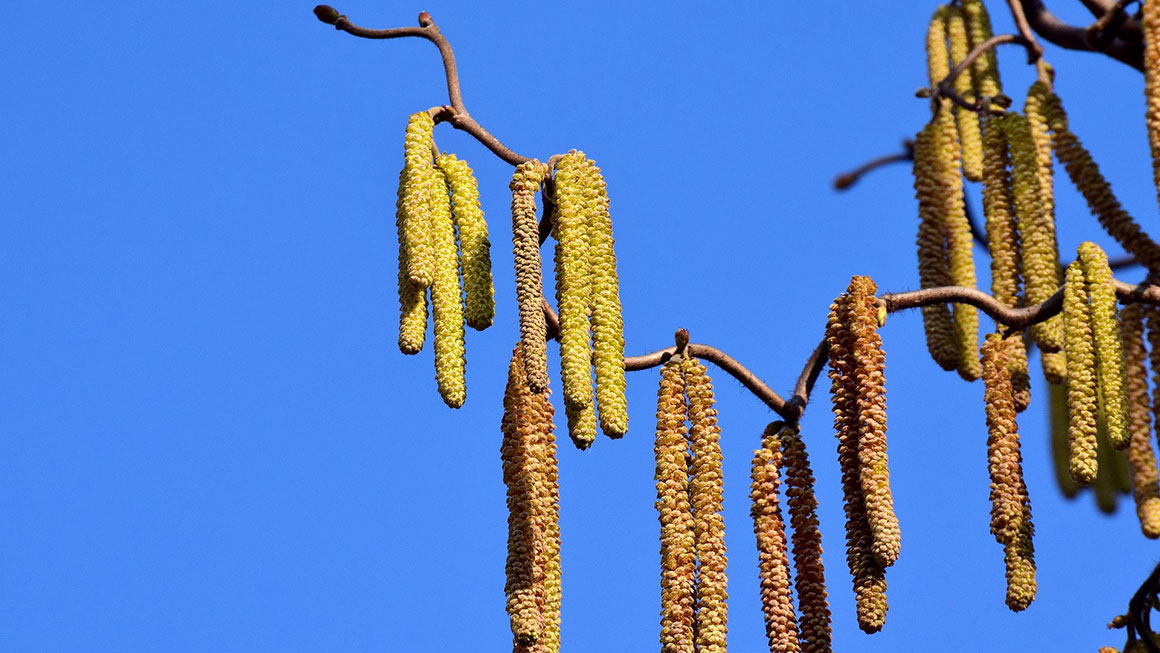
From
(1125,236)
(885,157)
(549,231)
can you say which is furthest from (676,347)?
(885,157)

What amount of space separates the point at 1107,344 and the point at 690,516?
102 centimetres

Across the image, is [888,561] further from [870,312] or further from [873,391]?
[870,312]

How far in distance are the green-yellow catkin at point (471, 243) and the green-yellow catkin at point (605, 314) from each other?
8.8 inches

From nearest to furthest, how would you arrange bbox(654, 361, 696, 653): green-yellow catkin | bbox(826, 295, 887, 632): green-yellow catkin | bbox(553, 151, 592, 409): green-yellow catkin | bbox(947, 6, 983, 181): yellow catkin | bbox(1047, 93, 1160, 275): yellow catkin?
1. bbox(553, 151, 592, 409): green-yellow catkin
2. bbox(654, 361, 696, 653): green-yellow catkin
3. bbox(826, 295, 887, 632): green-yellow catkin
4. bbox(1047, 93, 1160, 275): yellow catkin
5. bbox(947, 6, 983, 181): yellow catkin

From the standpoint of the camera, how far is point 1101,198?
455 centimetres

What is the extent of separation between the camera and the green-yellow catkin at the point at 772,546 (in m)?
3.37

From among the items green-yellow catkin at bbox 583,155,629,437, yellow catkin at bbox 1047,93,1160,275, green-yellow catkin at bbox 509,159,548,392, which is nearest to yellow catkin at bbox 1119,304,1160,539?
yellow catkin at bbox 1047,93,1160,275

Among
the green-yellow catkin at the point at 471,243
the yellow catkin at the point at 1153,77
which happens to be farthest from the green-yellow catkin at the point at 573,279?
the yellow catkin at the point at 1153,77

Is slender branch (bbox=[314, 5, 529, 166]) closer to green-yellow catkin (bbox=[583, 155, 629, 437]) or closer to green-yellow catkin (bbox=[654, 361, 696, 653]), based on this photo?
green-yellow catkin (bbox=[583, 155, 629, 437])

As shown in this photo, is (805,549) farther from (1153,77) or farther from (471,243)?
(1153,77)

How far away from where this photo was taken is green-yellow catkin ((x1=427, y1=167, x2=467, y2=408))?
10.7ft

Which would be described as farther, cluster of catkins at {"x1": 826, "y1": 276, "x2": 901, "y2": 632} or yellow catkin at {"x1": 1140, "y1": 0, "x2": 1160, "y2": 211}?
yellow catkin at {"x1": 1140, "y1": 0, "x2": 1160, "y2": 211}

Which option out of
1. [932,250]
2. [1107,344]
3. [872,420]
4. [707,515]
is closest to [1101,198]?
[932,250]

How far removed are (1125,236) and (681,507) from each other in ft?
5.60
